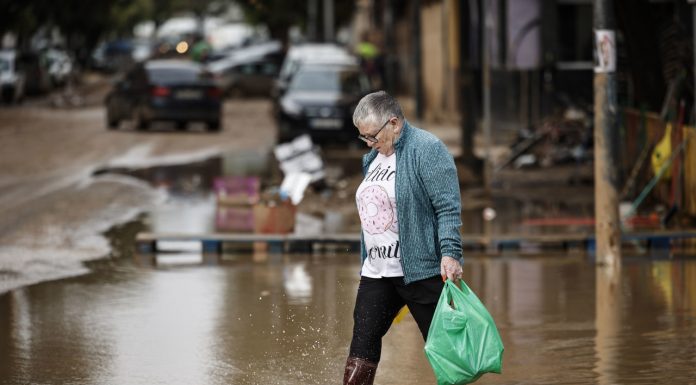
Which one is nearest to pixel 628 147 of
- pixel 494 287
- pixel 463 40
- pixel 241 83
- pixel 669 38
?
pixel 669 38

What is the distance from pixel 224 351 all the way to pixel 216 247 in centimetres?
477

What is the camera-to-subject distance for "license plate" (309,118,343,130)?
27516 millimetres

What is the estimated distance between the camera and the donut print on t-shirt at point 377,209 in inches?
268

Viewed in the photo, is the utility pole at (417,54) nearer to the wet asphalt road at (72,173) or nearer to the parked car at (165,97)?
the wet asphalt road at (72,173)

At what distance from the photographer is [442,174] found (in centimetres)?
675

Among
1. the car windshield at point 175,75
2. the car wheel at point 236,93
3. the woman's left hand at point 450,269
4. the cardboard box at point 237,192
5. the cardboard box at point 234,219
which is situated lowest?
the car wheel at point 236,93

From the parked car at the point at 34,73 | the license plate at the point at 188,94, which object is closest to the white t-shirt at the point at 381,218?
the license plate at the point at 188,94

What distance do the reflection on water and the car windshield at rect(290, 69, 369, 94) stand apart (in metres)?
15.5

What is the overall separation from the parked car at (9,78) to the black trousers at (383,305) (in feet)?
127

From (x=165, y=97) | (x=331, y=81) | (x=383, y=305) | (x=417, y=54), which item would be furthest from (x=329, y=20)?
(x=383, y=305)

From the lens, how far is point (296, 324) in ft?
32.8

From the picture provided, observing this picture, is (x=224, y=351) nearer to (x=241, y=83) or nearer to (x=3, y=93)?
(x=3, y=93)

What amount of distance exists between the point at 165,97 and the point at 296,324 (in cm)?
2323

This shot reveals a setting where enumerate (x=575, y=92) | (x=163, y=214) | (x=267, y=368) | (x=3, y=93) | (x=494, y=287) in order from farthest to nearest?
1. (x=3, y=93)
2. (x=575, y=92)
3. (x=163, y=214)
4. (x=494, y=287)
5. (x=267, y=368)
